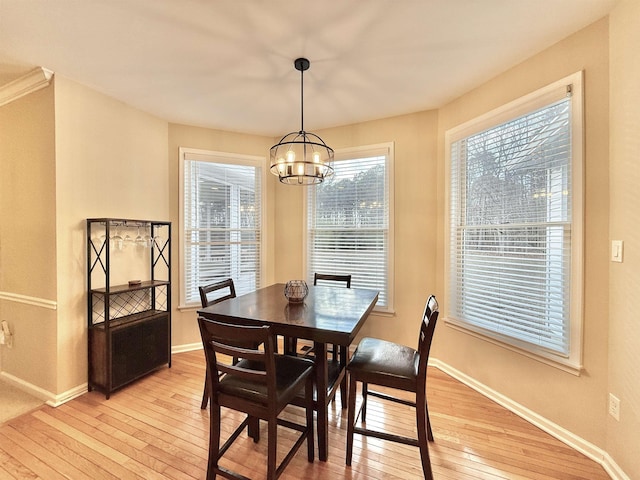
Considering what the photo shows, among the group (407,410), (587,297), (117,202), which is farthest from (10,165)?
(587,297)

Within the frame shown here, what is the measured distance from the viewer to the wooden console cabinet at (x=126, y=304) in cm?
253

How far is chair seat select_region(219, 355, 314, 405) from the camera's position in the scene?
1.55m

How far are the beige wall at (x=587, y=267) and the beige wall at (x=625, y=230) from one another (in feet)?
0.18

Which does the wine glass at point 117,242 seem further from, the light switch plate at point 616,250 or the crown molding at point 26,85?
the light switch plate at point 616,250

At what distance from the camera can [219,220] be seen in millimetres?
3660

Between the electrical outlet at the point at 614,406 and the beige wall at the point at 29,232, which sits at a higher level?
the beige wall at the point at 29,232

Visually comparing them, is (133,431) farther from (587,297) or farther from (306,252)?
(587,297)

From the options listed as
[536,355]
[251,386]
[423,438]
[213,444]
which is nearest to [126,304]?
[213,444]

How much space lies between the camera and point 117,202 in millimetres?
2869

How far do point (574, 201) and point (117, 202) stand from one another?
151 inches

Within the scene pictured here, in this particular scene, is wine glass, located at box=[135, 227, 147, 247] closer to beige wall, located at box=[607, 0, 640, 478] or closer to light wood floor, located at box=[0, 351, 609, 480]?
light wood floor, located at box=[0, 351, 609, 480]

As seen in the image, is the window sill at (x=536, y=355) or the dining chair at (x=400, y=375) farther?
the window sill at (x=536, y=355)

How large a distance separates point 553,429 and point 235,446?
87.8 inches

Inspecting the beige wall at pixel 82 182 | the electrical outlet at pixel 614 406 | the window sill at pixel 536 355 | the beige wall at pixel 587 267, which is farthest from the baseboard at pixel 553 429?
the beige wall at pixel 82 182
